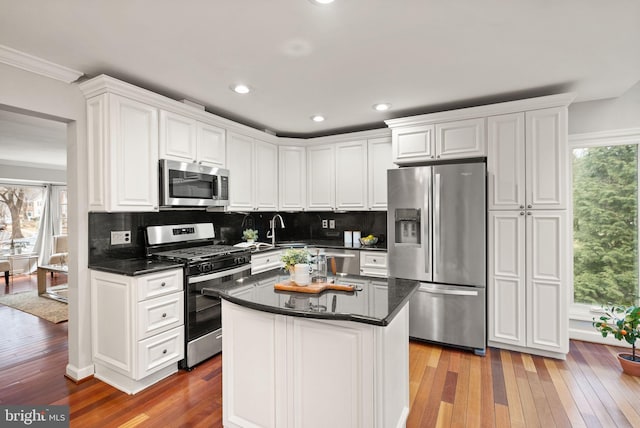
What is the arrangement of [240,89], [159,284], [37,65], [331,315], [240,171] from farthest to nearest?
[240,171], [240,89], [159,284], [37,65], [331,315]

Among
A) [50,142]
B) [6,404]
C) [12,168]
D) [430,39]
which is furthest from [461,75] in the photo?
Answer: [12,168]

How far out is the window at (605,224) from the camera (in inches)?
128

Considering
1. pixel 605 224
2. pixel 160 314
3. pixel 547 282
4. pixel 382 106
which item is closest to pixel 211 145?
pixel 160 314

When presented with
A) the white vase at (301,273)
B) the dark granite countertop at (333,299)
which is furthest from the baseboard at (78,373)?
the white vase at (301,273)

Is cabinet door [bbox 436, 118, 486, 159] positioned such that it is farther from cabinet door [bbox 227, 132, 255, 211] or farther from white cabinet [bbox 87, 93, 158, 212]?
white cabinet [bbox 87, 93, 158, 212]

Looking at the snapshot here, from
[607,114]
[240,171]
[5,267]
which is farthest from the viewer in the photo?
[5,267]

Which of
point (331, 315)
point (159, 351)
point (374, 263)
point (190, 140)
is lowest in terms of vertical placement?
point (159, 351)

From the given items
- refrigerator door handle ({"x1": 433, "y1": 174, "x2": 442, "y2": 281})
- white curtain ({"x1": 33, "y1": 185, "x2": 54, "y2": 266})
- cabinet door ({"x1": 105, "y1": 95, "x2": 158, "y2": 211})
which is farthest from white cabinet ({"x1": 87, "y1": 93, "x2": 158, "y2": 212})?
white curtain ({"x1": 33, "y1": 185, "x2": 54, "y2": 266})

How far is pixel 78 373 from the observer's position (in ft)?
8.48

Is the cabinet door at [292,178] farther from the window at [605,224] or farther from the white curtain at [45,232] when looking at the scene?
the white curtain at [45,232]

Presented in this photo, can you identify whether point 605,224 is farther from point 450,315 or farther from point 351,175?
point 351,175

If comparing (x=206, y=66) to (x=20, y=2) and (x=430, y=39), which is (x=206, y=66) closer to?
(x=20, y=2)

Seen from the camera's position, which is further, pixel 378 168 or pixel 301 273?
pixel 378 168

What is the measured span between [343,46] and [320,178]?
2.36 m
